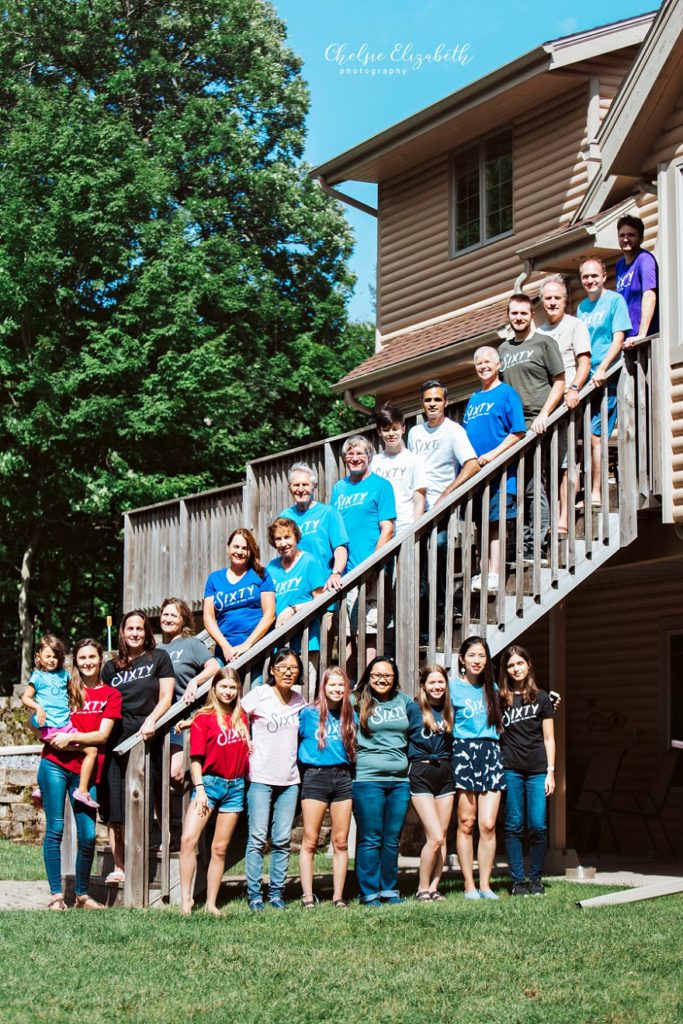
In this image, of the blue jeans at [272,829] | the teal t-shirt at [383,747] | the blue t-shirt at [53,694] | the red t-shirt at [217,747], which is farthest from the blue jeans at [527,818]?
the blue t-shirt at [53,694]

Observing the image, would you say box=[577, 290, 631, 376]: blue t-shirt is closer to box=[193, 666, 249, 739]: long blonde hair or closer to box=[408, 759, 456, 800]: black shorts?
box=[408, 759, 456, 800]: black shorts

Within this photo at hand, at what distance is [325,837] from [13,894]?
4.19m

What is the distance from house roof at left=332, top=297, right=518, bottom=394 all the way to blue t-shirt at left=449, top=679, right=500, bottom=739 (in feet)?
24.8

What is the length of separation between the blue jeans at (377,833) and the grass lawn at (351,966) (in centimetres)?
33

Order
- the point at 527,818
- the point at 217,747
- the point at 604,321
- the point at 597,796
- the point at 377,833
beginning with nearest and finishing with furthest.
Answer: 1. the point at 217,747
2. the point at 377,833
3. the point at 527,818
4. the point at 604,321
5. the point at 597,796

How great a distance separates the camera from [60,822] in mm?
8883

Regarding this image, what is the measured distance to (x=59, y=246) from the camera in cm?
2467

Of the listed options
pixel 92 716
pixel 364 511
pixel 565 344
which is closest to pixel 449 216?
pixel 565 344

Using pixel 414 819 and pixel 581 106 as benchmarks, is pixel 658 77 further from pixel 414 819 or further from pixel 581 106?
pixel 414 819

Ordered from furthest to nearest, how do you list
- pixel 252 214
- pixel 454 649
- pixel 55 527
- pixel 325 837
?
pixel 252 214 < pixel 55 527 < pixel 325 837 < pixel 454 649

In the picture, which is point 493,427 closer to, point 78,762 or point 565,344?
point 565,344

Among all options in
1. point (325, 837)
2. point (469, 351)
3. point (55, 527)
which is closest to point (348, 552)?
point (325, 837)

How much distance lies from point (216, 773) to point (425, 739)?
1.28m

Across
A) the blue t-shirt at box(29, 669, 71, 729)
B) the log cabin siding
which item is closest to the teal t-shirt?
the blue t-shirt at box(29, 669, 71, 729)
